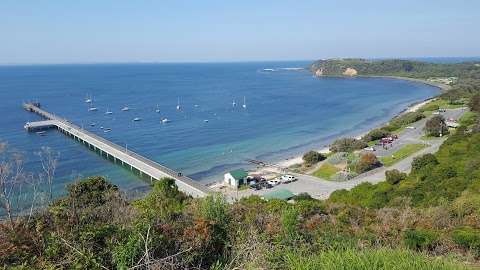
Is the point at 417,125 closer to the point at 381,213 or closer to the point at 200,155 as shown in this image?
the point at 200,155

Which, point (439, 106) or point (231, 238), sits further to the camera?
point (439, 106)

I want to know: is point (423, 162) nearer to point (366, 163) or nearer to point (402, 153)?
point (366, 163)

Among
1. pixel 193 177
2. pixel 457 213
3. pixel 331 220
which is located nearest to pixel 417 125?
pixel 193 177

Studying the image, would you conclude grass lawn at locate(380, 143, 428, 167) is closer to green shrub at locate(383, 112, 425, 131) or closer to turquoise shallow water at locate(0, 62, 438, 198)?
turquoise shallow water at locate(0, 62, 438, 198)

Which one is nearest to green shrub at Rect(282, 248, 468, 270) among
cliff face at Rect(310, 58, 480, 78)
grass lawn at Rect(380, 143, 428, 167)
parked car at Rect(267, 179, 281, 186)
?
parked car at Rect(267, 179, 281, 186)

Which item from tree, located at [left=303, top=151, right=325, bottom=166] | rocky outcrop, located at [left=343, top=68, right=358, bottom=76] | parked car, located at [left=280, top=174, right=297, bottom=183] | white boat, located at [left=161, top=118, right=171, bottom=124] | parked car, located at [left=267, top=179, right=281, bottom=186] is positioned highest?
rocky outcrop, located at [left=343, top=68, right=358, bottom=76]

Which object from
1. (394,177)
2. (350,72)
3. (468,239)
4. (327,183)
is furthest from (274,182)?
(350,72)
